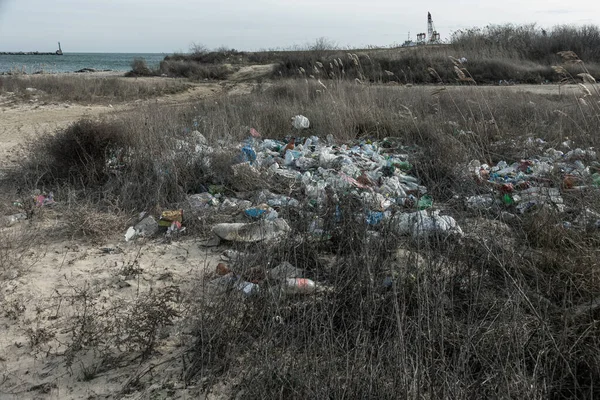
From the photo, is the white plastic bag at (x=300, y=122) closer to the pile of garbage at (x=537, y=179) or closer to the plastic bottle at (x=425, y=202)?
the pile of garbage at (x=537, y=179)

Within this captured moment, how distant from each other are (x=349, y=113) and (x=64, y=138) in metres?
4.22

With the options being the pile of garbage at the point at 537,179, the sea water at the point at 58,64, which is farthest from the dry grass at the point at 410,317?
the sea water at the point at 58,64

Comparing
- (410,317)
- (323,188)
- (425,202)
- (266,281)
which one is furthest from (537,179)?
(266,281)

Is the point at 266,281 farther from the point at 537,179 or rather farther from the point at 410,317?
the point at 537,179

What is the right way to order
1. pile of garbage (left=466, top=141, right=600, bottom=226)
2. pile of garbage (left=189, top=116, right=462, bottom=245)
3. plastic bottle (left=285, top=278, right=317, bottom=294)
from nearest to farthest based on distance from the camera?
1. plastic bottle (left=285, top=278, right=317, bottom=294)
2. pile of garbage (left=189, top=116, right=462, bottom=245)
3. pile of garbage (left=466, top=141, right=600, bottom=226)

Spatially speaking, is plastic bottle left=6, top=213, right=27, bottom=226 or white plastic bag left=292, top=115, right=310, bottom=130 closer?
plastic bottle left=6, top=213, right=27, bottom=226

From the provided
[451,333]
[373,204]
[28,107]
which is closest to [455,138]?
[373,204]

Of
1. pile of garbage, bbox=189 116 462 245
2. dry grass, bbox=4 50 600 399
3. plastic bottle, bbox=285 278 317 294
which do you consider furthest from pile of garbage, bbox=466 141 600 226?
plastic bottle, bbox=285 278 317 294

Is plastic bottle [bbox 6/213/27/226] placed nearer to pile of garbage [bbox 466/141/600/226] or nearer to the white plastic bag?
pile of garbage [bbox 466/141/600/226]

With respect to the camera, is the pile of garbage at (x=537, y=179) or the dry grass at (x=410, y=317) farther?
the pile of garbage at (x=537, y=179)

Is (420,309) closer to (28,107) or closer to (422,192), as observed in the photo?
(422,192)

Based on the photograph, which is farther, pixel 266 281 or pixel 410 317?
pixel 266 281

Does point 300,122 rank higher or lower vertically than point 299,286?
higher

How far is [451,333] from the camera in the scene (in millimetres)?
2316
